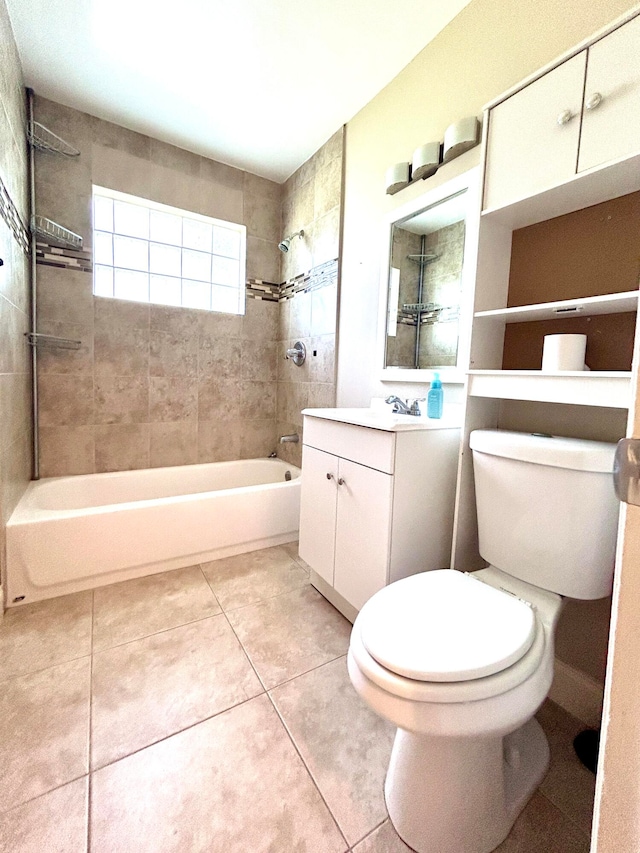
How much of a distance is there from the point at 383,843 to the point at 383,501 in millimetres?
808

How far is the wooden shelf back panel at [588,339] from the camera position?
1.05 m

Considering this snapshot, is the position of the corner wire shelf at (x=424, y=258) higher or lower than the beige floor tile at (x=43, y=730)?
higher

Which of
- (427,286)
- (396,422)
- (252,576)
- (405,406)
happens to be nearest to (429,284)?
(427,286)

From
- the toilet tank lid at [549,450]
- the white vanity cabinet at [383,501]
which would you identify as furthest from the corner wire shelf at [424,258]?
the toilet tank lid at [549,450]

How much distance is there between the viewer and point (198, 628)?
1.51m

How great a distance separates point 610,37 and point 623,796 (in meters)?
1.45

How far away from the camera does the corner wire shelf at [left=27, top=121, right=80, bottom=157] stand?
2014 millimetres

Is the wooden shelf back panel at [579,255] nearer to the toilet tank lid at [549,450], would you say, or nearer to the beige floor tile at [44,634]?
the toilet tank lid at [549,450]

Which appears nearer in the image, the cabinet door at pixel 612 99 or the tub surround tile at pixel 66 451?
the cabinet door at pixel 612 99

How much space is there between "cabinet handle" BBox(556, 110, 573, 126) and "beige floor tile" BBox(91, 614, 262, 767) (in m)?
1.88

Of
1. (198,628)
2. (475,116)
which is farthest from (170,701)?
(475,116)

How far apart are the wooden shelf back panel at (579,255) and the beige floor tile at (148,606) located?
1.78 meters

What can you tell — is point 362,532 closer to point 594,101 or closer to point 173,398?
point 594,101

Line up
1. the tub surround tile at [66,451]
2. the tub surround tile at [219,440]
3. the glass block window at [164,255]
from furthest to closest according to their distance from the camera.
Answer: the tub surround tile at [219,440] < the glass block window at [164,255] < the tub surround tile at [66,451]
